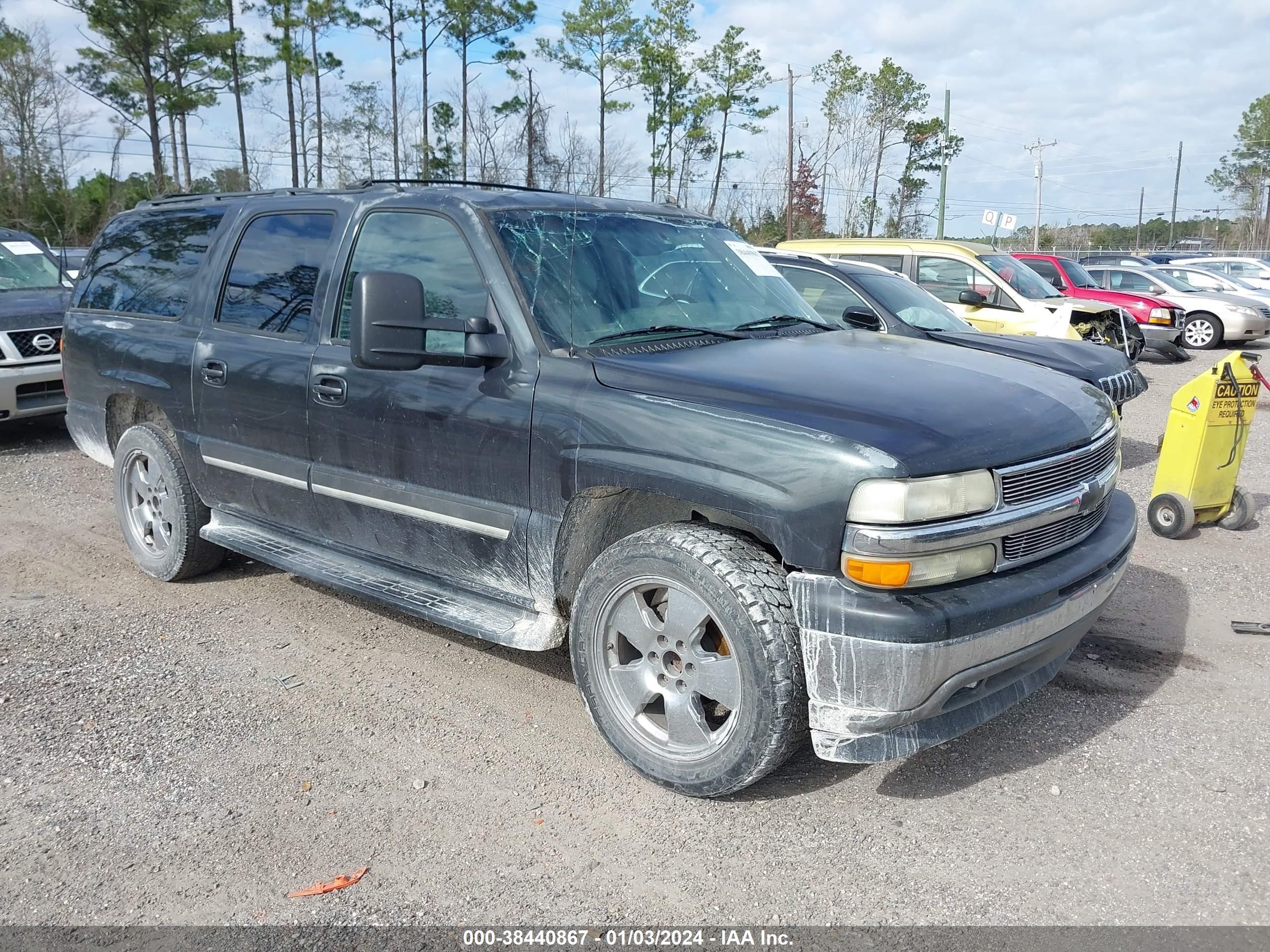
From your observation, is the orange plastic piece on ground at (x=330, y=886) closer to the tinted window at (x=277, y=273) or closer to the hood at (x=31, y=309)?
the tinted window at (x=277, y=273)

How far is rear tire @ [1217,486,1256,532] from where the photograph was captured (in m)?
6.57

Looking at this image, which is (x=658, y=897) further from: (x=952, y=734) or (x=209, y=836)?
(x=209, y=836)

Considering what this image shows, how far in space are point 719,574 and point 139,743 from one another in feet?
7.44

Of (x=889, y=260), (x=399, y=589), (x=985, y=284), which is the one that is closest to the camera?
(x=399, y=589)

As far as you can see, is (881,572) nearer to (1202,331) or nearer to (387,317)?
(387,317)

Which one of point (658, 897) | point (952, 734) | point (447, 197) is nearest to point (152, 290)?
point (447, 197)

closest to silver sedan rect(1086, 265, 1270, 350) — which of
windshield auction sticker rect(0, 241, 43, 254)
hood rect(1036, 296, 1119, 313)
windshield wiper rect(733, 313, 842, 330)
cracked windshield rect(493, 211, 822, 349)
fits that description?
hood rect(1036, 296, 1119, 313)

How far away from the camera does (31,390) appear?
856cm

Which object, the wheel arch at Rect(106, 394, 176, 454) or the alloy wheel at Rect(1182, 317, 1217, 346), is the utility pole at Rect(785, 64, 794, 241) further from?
the wheel arch at Rect(106, 394, 176, 454)

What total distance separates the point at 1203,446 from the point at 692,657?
182 inches

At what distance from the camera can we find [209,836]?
3039 millimetres

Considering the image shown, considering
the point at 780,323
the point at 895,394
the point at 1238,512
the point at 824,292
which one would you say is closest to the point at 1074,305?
Answer: the point at 824,292

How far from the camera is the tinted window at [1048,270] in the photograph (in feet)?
57.9

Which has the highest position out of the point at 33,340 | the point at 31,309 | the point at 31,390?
the point at 31,309
